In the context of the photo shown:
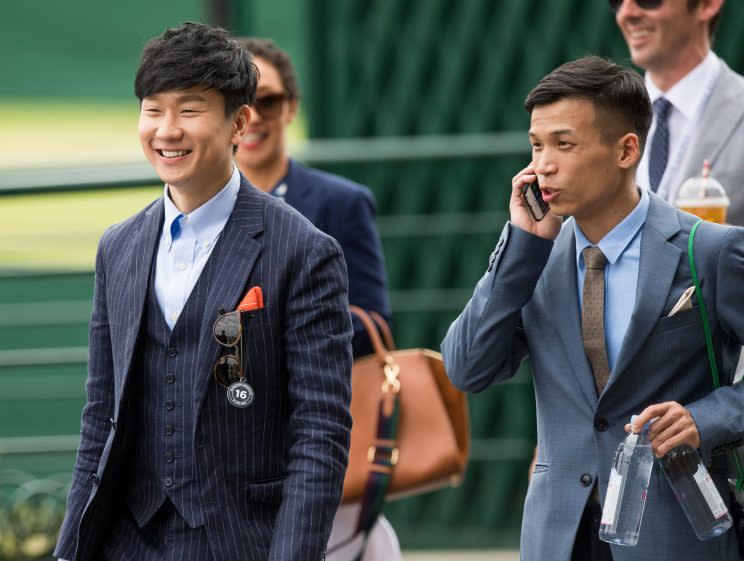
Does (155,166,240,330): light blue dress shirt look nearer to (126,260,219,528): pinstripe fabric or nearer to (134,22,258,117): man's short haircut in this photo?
(126,260,219,528): pinstripe fabric

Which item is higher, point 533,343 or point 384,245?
point 533,343

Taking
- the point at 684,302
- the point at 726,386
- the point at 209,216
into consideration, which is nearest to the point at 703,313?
the point at 684,302

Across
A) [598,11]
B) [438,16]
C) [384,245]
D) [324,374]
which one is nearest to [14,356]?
[384,245]

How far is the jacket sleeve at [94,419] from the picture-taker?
132 inches

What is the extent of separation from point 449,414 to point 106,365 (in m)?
1.36

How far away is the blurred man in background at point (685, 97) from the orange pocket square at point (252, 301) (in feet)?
4.82

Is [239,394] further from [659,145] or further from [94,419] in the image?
[659,145]

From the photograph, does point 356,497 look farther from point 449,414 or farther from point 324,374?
point 324,374

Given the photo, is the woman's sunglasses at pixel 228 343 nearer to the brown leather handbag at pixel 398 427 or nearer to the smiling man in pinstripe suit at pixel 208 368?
the smiling man in pinstripe suit at pixel 208 368

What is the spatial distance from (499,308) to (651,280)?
1.08 ft

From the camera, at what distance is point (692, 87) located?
14.5ft

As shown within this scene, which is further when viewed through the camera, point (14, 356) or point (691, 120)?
point (14, 356)

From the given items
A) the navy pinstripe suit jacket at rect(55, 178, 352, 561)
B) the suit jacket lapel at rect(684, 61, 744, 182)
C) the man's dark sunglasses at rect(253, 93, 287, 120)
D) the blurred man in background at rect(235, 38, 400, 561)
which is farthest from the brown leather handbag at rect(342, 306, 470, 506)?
the navy pinstripe suit jacket at rect(55, 178, 352, 561)

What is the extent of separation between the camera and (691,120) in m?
4.31
